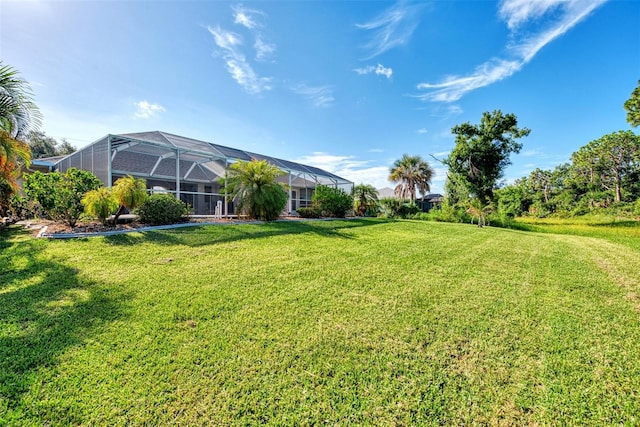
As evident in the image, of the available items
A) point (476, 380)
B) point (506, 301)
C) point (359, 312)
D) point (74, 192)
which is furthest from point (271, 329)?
point (74, 192)

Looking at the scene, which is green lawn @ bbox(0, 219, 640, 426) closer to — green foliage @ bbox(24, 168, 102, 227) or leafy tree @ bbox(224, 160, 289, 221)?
green foliage @ bbox(24, 168, 102, 227)

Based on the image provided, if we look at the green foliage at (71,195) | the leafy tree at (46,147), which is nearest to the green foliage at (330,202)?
the green foliage at (71,195)

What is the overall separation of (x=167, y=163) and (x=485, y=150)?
25.6 meters

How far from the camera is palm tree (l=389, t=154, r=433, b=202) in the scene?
29.1 m

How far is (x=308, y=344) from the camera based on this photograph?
242cm

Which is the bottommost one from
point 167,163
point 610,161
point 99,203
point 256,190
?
point 99,203

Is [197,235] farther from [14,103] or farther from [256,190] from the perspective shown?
[14,103]

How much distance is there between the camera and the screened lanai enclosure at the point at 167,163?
408 inches

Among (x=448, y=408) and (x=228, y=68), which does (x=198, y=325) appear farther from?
(x=228, y=68)

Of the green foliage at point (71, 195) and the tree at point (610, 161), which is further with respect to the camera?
the tree at point (610, 161)

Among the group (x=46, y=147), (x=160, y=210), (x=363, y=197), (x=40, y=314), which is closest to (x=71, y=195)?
(x=160, y=210)

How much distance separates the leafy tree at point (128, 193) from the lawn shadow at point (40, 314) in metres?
3.00

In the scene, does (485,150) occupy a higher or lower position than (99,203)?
higher

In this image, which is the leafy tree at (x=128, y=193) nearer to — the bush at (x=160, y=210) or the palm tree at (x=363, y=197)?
the bush at (x=160, y=210)
